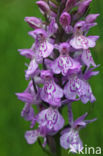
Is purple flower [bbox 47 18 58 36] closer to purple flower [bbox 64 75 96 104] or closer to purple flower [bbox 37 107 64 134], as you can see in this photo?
purple flower [bbox 64 75 96 104]

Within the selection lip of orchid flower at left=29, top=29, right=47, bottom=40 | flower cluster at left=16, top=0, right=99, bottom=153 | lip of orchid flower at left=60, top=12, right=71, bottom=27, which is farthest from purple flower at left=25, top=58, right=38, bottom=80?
lip of orchid flower at left=60, top=12, right=71, bottom=27

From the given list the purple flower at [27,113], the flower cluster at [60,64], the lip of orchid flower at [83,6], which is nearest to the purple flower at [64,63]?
the flower cluster at [60,64]

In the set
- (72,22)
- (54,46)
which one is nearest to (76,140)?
(54,46)

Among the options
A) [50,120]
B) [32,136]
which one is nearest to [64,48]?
[50,120]

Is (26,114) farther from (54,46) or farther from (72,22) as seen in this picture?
(72,22)

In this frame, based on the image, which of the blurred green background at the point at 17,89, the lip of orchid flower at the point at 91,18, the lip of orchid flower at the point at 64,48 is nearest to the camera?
the lip of orchid flower at the point at 64,48

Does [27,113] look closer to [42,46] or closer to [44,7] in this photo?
[42,46]

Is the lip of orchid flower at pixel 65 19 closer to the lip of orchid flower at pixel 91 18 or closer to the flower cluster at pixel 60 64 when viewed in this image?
the flower cluster at pixel 60 64
